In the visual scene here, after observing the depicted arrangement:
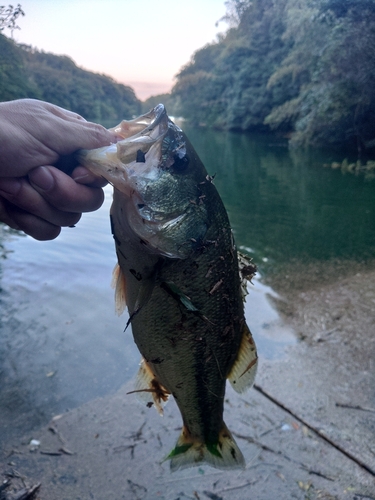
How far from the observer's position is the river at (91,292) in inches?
188

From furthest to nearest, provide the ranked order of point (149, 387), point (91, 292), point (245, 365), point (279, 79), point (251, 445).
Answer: point (279, 79) → point (91, 292) → point (251, 445) → point (149, 387) → point (245, 365)

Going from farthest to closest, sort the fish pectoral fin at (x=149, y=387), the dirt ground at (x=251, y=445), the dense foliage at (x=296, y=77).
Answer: the dense foliage at (x=296, y=77) → the dirt ground at (x=251, y=445) → the fish pectoral fin at (x=149, y=387)

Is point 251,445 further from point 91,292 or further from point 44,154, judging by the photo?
point 91,292

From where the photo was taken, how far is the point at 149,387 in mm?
2391

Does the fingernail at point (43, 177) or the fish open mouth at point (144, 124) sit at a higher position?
the fish open mouth at point (144, 124)

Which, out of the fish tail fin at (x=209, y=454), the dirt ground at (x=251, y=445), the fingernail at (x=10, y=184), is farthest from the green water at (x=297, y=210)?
the fingernail at (x=10, y=184)

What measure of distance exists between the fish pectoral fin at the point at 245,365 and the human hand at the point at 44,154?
1050 mm

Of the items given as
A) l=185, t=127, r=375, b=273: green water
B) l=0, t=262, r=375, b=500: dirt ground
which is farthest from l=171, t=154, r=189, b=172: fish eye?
l=185, t=127, r=375, b=273: green water

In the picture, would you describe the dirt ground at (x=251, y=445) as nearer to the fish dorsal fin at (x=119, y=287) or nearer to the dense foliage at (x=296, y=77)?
the fish dorsal fin at (x=119, y=287)

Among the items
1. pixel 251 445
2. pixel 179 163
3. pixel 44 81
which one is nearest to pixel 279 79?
pixel 44 81

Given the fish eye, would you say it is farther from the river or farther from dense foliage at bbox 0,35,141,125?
dense foliage at bbox 0,35,141,125

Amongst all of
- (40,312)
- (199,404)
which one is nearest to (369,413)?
(199,404)

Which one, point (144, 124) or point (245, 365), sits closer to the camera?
point (144, 124)

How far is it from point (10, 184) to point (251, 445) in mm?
3151
